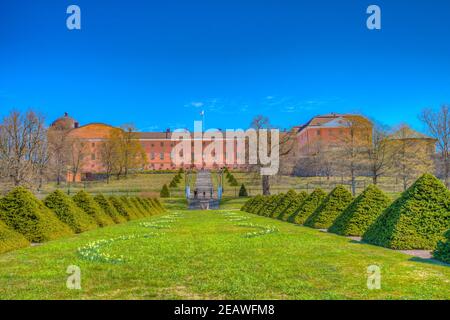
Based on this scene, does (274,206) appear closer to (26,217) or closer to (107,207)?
(107,207)

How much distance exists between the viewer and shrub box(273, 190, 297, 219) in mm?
22172

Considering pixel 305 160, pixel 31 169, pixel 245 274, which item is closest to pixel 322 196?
pixel 245 274

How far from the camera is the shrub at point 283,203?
873 inches

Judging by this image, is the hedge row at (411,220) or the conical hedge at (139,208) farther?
the conical hedge at (139,208)

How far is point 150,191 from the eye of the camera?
56.5 metres

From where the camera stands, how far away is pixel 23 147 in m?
42.9

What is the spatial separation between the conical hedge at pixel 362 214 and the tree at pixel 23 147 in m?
33.3

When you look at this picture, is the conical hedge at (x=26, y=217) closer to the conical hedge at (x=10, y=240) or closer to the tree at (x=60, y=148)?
the conical hedge at (x=10, y=240)

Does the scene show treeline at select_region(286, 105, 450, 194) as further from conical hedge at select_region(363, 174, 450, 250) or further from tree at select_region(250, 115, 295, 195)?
conical hedge at select_region(363, 174, 450, 250)

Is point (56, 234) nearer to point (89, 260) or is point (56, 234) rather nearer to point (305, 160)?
point (89, 260)

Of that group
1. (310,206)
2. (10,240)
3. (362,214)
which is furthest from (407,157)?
(10,240)

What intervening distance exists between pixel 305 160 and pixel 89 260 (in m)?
71.4

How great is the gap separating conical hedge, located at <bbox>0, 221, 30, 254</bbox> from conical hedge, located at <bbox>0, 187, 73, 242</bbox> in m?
0.93

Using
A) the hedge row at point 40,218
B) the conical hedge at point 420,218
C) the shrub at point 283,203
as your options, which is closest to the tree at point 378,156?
the shrub at point 283,203
